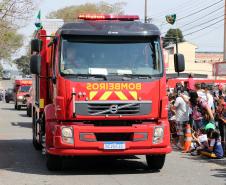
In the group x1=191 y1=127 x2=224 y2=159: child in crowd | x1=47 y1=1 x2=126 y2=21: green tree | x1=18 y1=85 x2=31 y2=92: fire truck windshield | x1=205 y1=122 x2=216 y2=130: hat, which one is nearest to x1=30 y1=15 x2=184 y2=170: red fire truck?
x1=191 y1=127 x2=224 y2=159: child in crowd

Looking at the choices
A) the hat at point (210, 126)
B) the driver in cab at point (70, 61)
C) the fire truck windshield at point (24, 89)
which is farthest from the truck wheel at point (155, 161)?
→ the fire truck windshield at point (24, 89)

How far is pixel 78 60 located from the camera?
1122 centimetres

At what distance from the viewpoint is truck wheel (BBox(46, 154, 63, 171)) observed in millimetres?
11570

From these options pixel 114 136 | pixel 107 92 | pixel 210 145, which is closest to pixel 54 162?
pixel 114 136

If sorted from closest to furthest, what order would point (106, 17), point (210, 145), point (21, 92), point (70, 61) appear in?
point (70, 61) < point (106, 17) < point (210, 145) < point (21, 92)

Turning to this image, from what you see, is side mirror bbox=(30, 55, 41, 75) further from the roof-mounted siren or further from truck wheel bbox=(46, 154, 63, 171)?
truck wheel bbox=(46, 154, 63, 171)

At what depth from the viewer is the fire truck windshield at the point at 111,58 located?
36.6 feet

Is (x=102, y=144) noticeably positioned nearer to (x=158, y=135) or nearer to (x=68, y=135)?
(x=68, y=135)

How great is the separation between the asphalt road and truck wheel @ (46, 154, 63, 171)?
5.3 inches

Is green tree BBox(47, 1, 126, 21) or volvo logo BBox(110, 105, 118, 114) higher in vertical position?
green tree BBox(47, 1, 126, 21)

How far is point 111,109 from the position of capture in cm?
1096

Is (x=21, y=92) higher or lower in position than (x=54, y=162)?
higher

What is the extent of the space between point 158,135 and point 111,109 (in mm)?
1090

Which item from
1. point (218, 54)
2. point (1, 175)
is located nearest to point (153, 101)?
point (1, 175)
